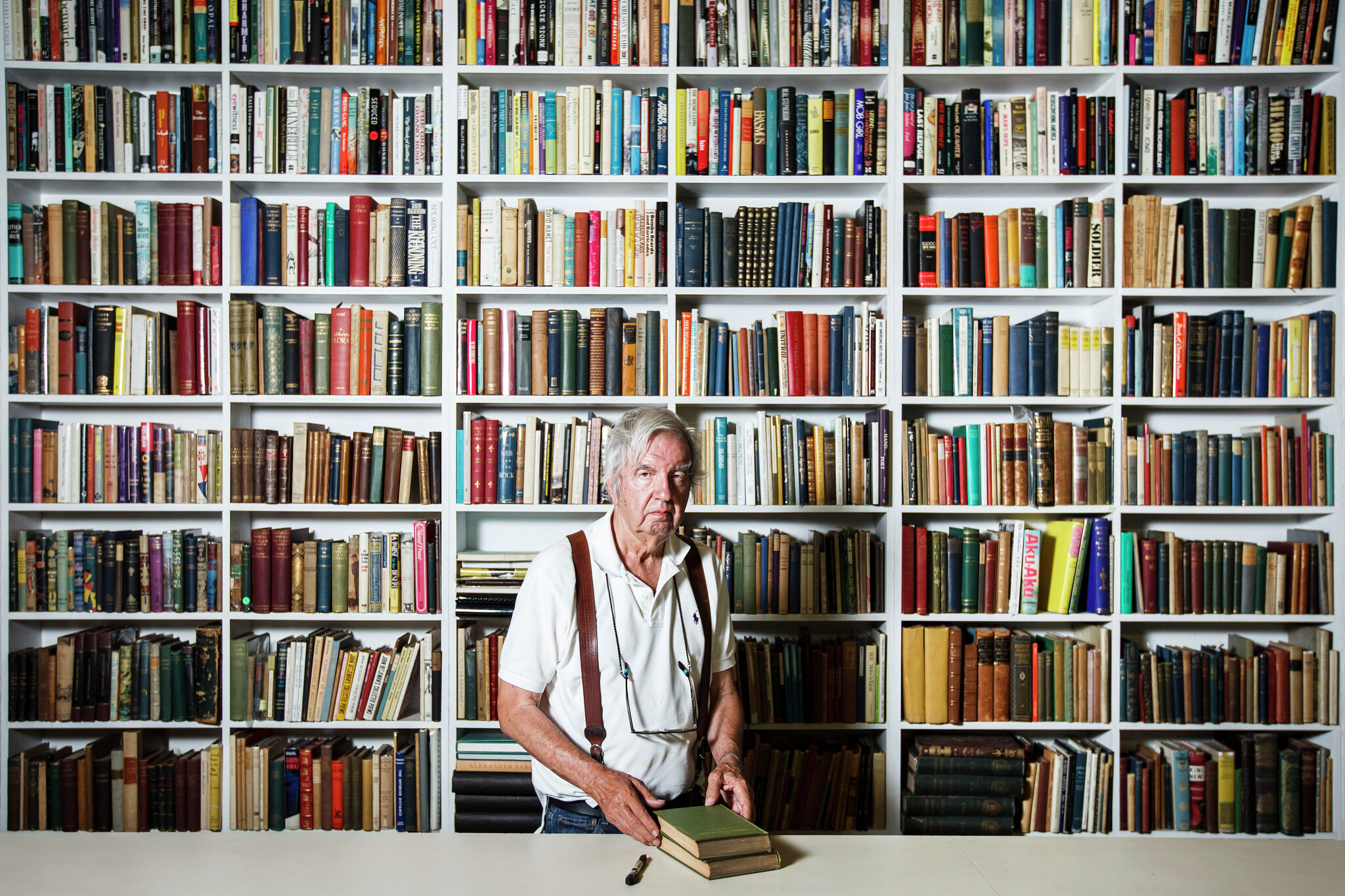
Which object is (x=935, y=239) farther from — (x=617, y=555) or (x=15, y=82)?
(x=15, y=82)

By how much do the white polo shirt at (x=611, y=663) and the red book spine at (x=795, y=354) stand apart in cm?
117

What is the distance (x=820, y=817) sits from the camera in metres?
2.97

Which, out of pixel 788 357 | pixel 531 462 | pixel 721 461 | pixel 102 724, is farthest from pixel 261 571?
pixel 788 357

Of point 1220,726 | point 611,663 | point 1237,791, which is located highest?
point 611,663

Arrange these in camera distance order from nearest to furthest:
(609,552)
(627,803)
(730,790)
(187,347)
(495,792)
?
(627,803), (730,790), (609,552), (495,792), (187,347)

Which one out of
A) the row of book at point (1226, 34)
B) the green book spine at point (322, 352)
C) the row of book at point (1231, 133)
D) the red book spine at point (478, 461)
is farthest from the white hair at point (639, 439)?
the row of book at point (1226, 34)

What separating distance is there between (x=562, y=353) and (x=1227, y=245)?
7.25 ft

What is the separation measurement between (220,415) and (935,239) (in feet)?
8.31

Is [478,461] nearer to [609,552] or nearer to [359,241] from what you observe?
[359,241]

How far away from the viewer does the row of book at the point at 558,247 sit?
9.77ft

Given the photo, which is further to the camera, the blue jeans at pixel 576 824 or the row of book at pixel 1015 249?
the row of book at pixel 1015 249

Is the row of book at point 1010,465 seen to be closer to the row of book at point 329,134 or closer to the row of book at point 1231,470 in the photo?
the row of book at point 1231,470

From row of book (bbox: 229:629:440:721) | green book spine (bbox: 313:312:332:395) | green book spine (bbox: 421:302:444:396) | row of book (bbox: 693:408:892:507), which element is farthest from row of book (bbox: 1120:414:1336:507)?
green book spine (bbox: 313:312:332:395)

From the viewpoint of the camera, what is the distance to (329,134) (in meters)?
2.97
